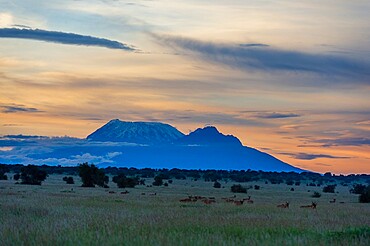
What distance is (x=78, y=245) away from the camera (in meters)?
17.1

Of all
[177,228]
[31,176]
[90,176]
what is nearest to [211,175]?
[31,176]

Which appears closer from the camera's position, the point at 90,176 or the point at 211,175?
the point at 90,176

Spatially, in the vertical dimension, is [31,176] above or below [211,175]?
below

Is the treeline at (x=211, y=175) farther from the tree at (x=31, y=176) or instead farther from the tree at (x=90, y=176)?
the tree at (x=90, y=176)

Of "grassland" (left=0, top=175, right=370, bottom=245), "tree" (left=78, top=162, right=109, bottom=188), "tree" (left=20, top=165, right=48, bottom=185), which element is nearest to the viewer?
"grassland" (left=0, top=175, right=370, bottom=245)

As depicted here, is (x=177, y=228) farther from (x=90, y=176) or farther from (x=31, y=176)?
(x=31, y=176)

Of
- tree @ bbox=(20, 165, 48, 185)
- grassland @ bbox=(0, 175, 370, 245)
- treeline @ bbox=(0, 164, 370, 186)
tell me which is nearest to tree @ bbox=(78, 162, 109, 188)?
tree @ bbox=(20, 165, 48, 185)

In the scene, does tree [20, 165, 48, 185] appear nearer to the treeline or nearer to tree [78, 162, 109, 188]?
tree [78, 162, 109, 188]

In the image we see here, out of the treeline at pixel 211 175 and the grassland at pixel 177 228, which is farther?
the treeline at pixel 211 175

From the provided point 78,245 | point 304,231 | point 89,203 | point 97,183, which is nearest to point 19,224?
point 78,245

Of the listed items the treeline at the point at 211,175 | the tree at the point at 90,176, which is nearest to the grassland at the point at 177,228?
the tree at the point at 90,176

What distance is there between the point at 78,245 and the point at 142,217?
10279mm

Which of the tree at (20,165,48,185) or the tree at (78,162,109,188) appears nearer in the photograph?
the tree at (78,162,109,188)

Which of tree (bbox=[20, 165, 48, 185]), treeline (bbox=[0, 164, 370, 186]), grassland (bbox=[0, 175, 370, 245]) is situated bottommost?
grassland (bbox=[0, 175, 370, 245])
